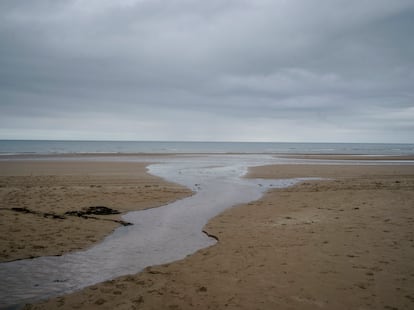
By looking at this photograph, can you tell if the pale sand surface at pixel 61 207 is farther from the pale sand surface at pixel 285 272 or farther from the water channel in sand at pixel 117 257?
the pale sand surface at pixel 285 272

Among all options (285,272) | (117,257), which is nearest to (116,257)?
(117,257)

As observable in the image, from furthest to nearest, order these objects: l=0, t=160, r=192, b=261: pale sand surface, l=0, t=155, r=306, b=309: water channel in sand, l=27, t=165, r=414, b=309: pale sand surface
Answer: l=0, t=160, r=192, b=261: pale sand surface < l=0, t=155, r=306, b=309: water channel in sand < l=27, t=165, r=414, b=309: pale sand surface

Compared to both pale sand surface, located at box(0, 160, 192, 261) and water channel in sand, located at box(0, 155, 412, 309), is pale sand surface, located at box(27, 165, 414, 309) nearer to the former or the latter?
water channel in sand, located at box(0, 155, 412, 309)

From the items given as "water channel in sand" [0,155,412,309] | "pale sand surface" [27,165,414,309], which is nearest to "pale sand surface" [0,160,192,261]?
"water channel in sand" [0,155,412,309]

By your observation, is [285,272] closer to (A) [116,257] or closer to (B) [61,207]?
(A) [116,257]

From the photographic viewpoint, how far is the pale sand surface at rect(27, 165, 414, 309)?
16.3 ft

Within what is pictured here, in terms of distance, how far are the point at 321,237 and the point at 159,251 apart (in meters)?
4.68

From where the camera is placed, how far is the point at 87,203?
13.5 metres

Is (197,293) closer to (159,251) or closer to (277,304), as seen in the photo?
(277,304)

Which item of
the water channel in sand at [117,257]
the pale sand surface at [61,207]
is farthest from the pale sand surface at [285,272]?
the pale sand surface at [61,207]

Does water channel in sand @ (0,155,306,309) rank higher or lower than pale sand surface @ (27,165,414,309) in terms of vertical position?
lower

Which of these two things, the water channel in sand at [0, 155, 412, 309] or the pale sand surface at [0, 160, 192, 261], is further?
the pale sand surface at [0, 160, 192, 261]

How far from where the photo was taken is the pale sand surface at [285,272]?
498cm

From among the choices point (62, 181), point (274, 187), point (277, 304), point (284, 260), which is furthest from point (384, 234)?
point (62, 181)
